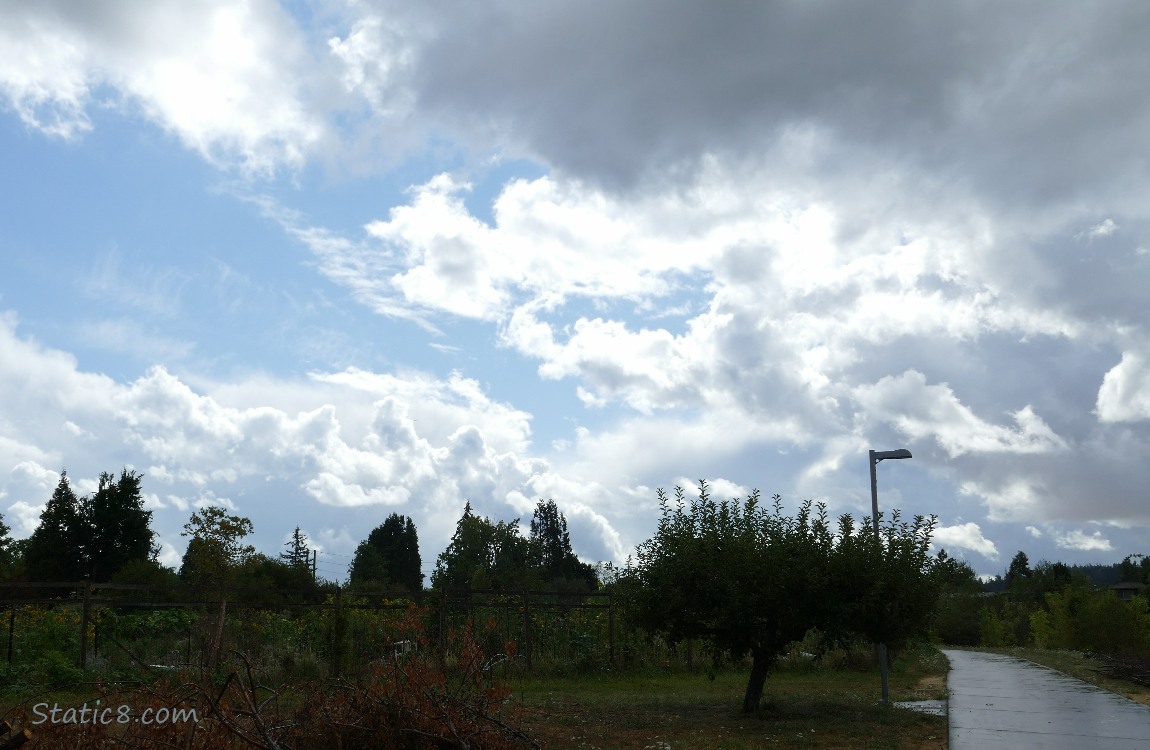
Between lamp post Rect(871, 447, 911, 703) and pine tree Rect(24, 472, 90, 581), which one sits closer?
lamp post Rect(871, 447, 911, 703)

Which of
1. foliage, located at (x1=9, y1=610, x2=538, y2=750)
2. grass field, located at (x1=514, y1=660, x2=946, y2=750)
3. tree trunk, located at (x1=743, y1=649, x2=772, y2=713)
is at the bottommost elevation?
grass field, located at (x1=514, y1=660, x2=946, y2=750)

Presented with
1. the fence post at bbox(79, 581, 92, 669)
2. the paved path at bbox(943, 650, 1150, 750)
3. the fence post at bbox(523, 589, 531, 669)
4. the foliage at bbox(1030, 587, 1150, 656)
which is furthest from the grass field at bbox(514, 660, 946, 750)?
the foliage at bbox(1030, 587, 1150, 656)

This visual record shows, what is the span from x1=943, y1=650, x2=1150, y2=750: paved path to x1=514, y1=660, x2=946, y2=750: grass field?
1.69ft

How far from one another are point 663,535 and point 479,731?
8.90m

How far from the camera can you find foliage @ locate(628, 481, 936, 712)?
1298 centimetres

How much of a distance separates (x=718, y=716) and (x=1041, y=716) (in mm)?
5031

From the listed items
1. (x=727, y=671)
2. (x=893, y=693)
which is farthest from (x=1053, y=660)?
(x=893, y=693)

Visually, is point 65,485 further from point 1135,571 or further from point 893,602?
point 1135,571

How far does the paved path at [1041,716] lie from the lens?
11.6 metres

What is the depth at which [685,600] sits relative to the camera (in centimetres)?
1329

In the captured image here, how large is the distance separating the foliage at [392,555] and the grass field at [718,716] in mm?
68346

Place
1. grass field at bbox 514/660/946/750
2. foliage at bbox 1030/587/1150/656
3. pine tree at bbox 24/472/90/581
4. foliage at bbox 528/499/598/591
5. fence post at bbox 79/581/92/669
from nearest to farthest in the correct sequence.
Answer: grass field at bbox 514/660/946/750 → fence post at bbox 79/581/92/669 → foliage at bbox 1030/587/1150/656 → pine tree at bbox 24/472/90/581 → foliage at bbox 528/499/598/591
